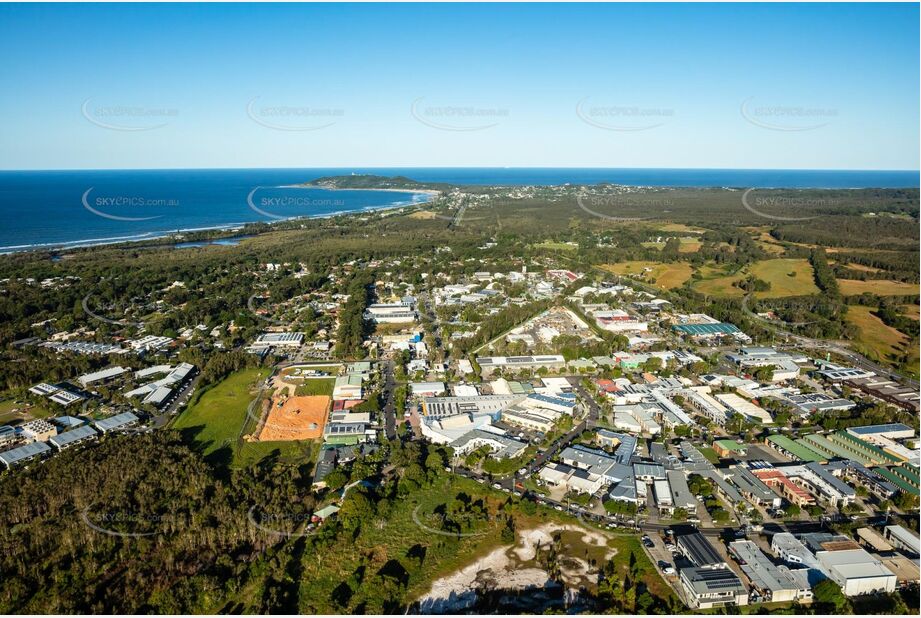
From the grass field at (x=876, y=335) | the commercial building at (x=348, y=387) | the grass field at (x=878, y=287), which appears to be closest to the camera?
the commercial building at (x=348, y=387)

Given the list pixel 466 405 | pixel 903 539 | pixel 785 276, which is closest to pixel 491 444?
pixel 466 405

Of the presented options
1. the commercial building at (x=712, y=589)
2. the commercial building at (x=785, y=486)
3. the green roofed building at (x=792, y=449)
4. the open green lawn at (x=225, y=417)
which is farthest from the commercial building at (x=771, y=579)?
the open green lawn at (x=225, y=417)

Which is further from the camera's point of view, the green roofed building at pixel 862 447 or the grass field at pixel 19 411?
the grass field at pixel 19 411

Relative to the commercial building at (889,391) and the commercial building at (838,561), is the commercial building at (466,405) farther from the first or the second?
the commercial building at (889,391)

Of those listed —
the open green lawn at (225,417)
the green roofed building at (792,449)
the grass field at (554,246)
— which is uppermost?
the grass field at (554,246)

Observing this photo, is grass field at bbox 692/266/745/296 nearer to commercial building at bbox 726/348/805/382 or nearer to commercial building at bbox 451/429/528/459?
commercial building at bbox 726/348/805/382

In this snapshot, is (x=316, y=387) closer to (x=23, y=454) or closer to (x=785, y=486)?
(x=23, y=454)
